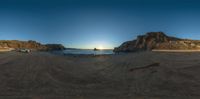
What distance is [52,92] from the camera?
41.5ft

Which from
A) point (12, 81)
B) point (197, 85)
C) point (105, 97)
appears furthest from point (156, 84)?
point (12, 81)

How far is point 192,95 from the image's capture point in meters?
11.9

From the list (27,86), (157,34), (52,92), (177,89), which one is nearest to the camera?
(52,92)

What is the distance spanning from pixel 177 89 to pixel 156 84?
66.3 inches

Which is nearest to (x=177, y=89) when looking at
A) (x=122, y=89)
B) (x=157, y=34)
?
(x=122, y=89)

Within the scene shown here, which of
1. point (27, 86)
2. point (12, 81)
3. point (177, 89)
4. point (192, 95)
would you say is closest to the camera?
point (192, 95)

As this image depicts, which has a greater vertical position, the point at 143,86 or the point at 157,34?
the point at 157,34

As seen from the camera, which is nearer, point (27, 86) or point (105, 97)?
point (105, 97)

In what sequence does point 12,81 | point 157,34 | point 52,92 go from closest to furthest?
point 52,92, point 12,81, point 157,34

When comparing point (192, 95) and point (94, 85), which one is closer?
point (192, 95)

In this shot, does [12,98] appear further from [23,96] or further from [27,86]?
[27,86]

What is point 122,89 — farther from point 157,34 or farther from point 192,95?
point 157,34

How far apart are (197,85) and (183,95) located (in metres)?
3.05

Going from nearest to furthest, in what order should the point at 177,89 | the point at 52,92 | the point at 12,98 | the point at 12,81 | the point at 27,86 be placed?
the point at 12,98 → the point at 52,92 → the point at 177,89 → the point at 27,86 → the point at 12,81
